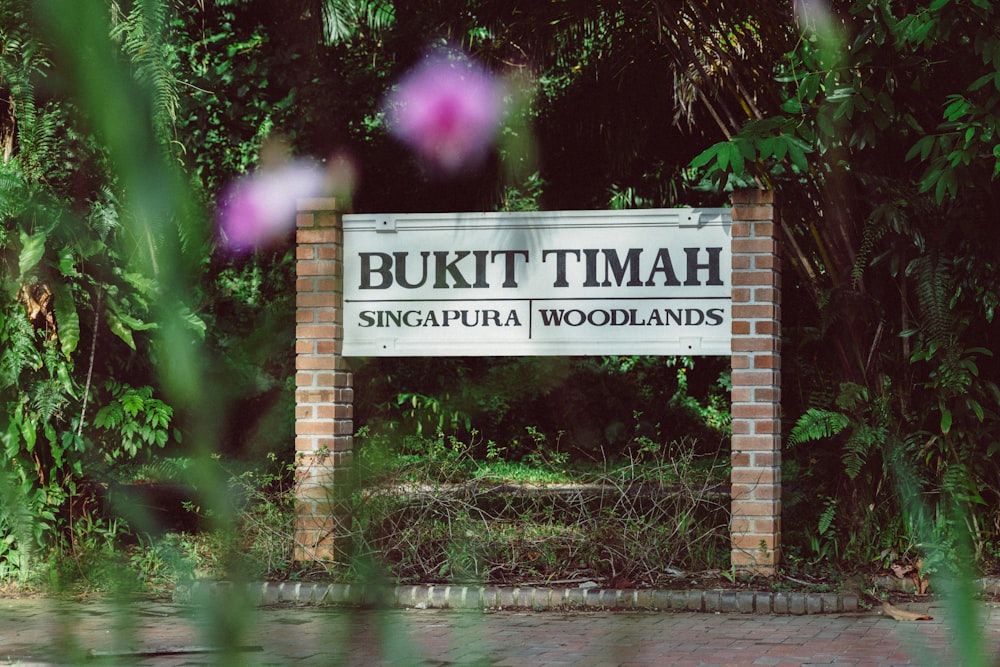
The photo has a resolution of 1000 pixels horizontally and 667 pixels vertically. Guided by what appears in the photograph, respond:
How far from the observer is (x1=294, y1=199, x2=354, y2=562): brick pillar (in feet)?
25.8

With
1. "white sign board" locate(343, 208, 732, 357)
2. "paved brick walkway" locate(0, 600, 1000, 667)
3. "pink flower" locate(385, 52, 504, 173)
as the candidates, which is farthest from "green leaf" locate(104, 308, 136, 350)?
"pink flower" locate(385, 52, 504, 173)

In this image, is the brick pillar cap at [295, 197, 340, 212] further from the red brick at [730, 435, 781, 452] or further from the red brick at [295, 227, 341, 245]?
the red brick at [730, 435, 781, 452]

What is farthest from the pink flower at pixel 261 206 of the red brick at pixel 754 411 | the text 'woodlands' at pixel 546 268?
the red brick at pixel 754 411

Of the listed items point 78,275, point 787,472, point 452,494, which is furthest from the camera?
point 787,472

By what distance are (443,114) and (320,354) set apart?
17.0ft

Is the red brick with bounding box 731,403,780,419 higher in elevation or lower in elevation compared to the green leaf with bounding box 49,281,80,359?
lower

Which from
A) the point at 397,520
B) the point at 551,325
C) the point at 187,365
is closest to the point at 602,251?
the point at 551,325

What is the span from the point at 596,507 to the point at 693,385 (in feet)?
24.9

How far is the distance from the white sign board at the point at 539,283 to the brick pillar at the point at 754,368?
0.37 feet

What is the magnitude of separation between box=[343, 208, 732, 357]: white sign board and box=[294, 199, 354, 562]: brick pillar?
126 millimetres

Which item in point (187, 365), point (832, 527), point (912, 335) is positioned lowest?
point (832, 527)

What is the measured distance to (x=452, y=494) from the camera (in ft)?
25.0

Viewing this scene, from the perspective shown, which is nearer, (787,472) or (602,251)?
(602,251)

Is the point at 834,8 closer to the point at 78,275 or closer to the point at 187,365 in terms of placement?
the point at 78,275
